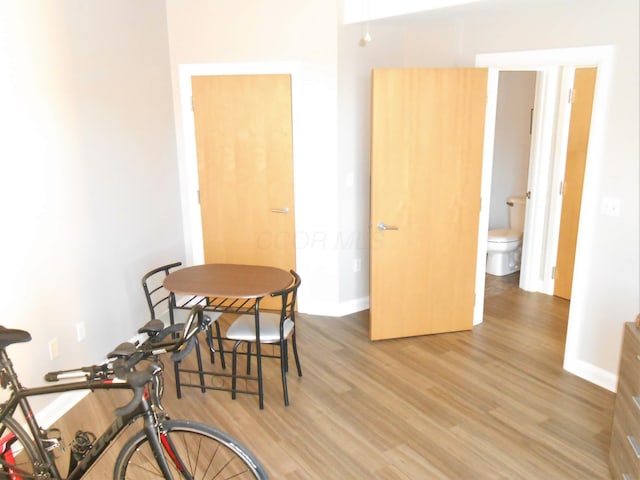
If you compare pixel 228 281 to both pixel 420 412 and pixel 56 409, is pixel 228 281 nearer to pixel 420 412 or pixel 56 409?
pixel 56 409

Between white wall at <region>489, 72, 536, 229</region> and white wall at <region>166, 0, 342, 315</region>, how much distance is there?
244 centimetres

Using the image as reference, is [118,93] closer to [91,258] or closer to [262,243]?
A: [91,258]

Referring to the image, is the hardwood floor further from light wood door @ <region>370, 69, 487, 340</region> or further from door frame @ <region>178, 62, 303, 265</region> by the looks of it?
door frame @ <region>178, 62, 303, 265</region>

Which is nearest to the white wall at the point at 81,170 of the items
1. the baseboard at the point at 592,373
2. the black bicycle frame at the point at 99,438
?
the black bicycle frame at the point at 99,438

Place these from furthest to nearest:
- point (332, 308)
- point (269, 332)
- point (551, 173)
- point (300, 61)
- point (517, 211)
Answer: point (517, 211) → point (551, 173) → point (332, 308) → point (300, 61) → point (269, 332)

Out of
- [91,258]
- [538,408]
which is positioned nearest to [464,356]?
[538,408]

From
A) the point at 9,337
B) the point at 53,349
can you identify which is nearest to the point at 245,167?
the point at 53,349

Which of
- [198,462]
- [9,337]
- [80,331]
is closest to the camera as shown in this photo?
[9,337]

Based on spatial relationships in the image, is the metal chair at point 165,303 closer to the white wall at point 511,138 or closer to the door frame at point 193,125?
the door frame at point 193,125

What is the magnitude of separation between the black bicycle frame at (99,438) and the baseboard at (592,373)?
274 centimetres

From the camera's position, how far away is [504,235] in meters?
5.32

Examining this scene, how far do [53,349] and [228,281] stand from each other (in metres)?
1.06

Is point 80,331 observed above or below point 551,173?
below

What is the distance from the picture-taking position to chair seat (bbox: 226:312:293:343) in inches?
124
